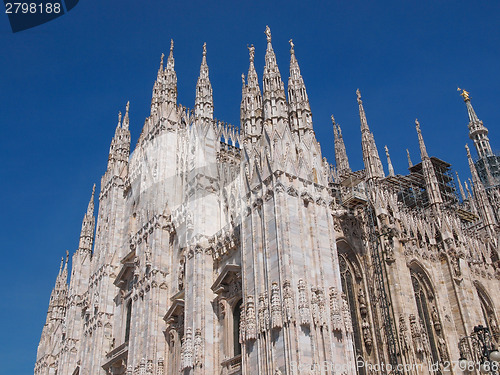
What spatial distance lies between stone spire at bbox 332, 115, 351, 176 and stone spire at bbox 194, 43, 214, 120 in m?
13.6

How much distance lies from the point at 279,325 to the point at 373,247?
10.8m

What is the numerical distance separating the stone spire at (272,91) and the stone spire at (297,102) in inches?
22.2

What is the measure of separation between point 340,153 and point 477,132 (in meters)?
30.9

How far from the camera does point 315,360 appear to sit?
62.0 ft

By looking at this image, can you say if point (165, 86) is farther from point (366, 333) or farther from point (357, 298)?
point (366, 333)

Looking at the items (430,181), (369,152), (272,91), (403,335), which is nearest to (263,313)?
(403,335)

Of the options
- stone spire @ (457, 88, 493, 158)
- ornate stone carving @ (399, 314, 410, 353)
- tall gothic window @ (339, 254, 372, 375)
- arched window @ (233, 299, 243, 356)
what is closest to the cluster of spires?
tall gothic window @ (339, 254, 372, 375)

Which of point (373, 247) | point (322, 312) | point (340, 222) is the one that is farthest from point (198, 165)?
point (322, 312)

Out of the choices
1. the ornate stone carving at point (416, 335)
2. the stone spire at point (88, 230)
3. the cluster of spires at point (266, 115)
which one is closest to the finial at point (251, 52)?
the cluster of spires at point (266, 115)

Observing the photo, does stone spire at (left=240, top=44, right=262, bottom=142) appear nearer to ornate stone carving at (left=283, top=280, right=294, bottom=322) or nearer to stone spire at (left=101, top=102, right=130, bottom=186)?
ornate stone carving at (left=283, top=280, right=294, bottom=322)

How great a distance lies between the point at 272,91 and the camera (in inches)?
1042

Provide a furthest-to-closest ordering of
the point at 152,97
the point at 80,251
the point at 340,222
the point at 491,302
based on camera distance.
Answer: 1. the point at 80,251
2. the point at 152,97
3. the point at 491,302
4. the point at 340,222

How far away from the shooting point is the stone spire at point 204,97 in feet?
111

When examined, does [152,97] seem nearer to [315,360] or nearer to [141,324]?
[141,324]
